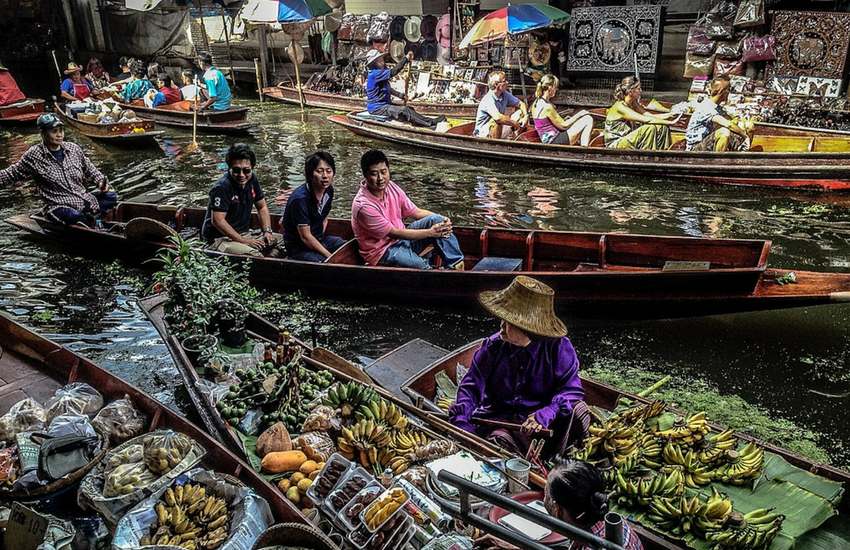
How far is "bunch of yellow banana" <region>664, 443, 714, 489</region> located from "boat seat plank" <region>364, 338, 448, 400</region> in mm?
1810

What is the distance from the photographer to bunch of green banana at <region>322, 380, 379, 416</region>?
393 cm

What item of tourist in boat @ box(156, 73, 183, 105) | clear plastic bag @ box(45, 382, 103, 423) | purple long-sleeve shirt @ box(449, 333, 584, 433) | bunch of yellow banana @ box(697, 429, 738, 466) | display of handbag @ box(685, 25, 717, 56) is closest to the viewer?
bunch of yellow banana @ box(697, 429, 738, 466)

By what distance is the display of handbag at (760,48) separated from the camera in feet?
41.7

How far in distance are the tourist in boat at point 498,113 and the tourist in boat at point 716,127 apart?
3.30 meters

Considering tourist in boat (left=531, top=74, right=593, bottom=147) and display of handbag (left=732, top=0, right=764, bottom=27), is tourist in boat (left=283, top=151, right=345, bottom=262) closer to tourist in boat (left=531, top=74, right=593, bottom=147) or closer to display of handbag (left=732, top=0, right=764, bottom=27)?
tourist in boat (left=531, top=74, right=593, bottom=147)

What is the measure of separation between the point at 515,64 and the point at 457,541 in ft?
50.6

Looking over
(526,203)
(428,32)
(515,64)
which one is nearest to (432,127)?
(515,64)

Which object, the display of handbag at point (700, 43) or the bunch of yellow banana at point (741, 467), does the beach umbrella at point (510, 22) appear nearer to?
the display of handbag at point (700, 43)

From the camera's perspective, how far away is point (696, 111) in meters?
10.8

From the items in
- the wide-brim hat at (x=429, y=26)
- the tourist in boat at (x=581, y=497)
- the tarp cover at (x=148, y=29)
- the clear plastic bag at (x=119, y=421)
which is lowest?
the clear plastic bag at (x=119, y=421)

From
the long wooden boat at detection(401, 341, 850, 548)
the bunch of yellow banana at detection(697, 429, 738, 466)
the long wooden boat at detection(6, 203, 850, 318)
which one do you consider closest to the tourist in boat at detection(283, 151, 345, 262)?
the long wooden boat at detection(6, 203, 850, 318)

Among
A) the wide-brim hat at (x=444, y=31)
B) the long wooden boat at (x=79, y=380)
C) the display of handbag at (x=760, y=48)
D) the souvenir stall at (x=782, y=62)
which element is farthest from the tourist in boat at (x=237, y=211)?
the wide-brim hat at (x=444, y=31)

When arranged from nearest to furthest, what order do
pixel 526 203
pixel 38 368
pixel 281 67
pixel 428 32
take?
1. pixel 38 368
2. pixel 526 203
3. pixel 428 32
4. pixel 281 67

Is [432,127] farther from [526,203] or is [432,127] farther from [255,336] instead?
[255,336]
